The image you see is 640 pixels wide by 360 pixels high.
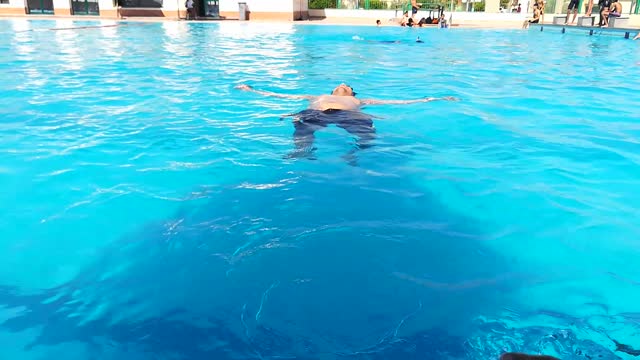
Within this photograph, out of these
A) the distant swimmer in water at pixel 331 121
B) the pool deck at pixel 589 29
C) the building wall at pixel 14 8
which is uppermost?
the building wall at pixel 14 8

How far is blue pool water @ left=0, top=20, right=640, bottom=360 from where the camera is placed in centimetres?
245

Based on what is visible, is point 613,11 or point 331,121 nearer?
point 331,121

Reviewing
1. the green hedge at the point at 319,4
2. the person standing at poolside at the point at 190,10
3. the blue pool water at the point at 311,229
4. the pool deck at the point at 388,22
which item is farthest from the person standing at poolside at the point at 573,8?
the person standing at poolside at the point at 190,10

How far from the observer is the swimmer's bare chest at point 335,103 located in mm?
6094

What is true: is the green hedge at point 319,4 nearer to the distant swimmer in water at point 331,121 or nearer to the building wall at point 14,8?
the building wall at point 14,8

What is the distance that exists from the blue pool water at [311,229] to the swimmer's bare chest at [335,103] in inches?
18.4

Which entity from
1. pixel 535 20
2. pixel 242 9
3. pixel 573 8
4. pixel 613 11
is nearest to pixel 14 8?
pixel 242 9

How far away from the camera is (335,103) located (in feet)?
20.2

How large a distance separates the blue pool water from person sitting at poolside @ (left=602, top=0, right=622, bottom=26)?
56.8 feet

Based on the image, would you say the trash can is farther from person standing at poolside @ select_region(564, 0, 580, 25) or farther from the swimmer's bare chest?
the swimmer's bare chest

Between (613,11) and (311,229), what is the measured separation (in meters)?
25.6

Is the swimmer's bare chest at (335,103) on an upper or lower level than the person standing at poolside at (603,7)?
lower

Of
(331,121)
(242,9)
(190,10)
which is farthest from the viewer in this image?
(190,10)

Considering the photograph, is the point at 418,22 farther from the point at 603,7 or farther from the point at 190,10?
the point at 190,10
